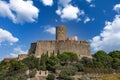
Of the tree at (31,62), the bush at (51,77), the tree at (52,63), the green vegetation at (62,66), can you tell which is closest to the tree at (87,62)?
the green vegetation at (62,66)

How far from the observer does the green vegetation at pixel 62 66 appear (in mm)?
75562

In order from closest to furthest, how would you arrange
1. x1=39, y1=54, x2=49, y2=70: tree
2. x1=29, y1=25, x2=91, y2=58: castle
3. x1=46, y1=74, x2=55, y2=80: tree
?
x1=46, y1=74, x2=55, y2=80: tree < x1=39, y1=54, x2=49, y2=70: tree < x1=29, y1=25, x2=91, y2=58: castle

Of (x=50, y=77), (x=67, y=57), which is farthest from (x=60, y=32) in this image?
(x=50, y=77)

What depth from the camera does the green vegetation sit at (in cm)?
7556

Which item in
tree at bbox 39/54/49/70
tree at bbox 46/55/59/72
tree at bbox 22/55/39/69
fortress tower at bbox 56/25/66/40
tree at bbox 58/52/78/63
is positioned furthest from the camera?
fortress tower at bbox 56/25/66/40

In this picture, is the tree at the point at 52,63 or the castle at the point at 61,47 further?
the castle at the point at 61,47

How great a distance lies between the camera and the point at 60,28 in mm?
93688

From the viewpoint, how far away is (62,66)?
79812 mm

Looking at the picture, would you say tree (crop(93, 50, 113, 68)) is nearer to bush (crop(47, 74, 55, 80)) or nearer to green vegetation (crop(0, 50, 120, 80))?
green vegetation (crop(0, 50, 120, 80))

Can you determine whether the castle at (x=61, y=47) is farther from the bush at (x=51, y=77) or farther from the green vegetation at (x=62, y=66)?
the bush at (x=51, y=77)

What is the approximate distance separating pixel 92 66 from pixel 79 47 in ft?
36.3

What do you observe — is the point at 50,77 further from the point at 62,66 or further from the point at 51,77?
the point at 62,66

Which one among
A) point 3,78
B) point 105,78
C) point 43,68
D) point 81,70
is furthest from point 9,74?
point 105,78

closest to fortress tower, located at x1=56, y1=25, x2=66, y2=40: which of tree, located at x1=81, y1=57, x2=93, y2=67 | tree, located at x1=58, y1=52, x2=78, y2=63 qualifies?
tree, located at x1=58, y1=52, x2=78, y2=63
